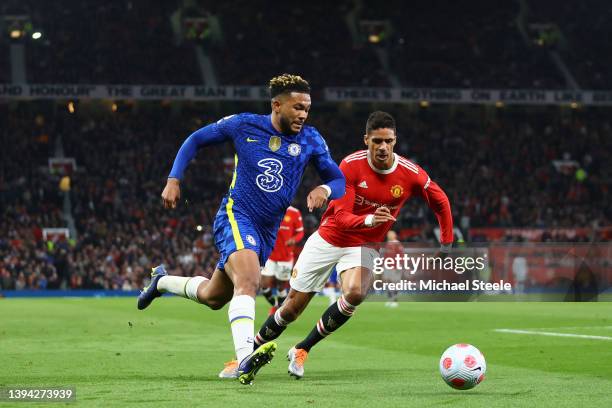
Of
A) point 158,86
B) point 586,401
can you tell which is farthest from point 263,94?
point 586,401

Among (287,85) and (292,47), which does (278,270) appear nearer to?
(287,85)

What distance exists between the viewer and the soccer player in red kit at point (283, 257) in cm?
2061

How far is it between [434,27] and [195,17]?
11.5 m

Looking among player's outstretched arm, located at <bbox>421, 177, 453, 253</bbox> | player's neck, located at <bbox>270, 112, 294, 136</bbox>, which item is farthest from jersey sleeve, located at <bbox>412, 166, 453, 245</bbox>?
player's neck, located at <bbox>270, 112, 294, 136</bbox>

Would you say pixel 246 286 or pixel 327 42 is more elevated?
pixel 327 42

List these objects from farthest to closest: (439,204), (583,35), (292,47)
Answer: (583,35), (292,47), (439,204)

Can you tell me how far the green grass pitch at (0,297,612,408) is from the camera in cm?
728

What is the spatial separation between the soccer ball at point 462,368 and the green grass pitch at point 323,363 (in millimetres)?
129

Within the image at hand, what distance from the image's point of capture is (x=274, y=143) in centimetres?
838

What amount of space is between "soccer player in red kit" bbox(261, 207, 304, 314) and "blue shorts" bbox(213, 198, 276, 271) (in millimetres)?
11928

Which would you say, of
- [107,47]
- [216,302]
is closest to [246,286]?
[216,302]

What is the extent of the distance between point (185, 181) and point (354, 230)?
30.7 m

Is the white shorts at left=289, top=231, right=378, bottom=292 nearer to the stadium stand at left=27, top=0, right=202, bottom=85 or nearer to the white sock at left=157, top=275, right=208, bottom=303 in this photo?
the white sock at left=157, top=275, right=208, bottom=303

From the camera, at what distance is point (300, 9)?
1911 inches
